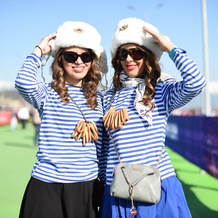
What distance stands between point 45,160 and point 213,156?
626 centimetres

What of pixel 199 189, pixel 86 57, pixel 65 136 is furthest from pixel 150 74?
pixel 199 189

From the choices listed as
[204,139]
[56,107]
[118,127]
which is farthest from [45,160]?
[204,139]

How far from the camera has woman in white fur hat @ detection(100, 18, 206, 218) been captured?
8.06 feet

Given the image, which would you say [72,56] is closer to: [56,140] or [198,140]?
[56,140]

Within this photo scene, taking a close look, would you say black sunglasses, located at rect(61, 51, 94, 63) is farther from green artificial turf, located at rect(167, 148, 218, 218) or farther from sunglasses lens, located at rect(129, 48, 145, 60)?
green artificial turf, located at rect(167, 148, 218, 218)

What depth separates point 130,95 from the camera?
8.75 ft

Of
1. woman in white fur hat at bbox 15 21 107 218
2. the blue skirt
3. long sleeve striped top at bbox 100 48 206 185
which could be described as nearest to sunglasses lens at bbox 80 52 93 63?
woman in white fur hat at bbox 15 21 107 218

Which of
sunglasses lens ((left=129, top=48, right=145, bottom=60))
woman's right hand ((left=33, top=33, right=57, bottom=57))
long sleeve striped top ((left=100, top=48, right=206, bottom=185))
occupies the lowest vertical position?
long sleeve striped top ((left=100, top=48, right=206, bottom=185))

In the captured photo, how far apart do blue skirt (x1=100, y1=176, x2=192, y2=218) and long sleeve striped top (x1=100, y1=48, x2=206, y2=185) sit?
78 mm

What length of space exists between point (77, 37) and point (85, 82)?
12.7 inches

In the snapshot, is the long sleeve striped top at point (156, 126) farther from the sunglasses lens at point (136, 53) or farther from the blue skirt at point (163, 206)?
Result: the sunglasses lens at point (136, 53)

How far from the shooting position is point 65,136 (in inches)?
104

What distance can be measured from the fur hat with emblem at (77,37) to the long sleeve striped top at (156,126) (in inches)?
20.2

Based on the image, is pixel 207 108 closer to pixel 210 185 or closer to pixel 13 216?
pixel 210 185
